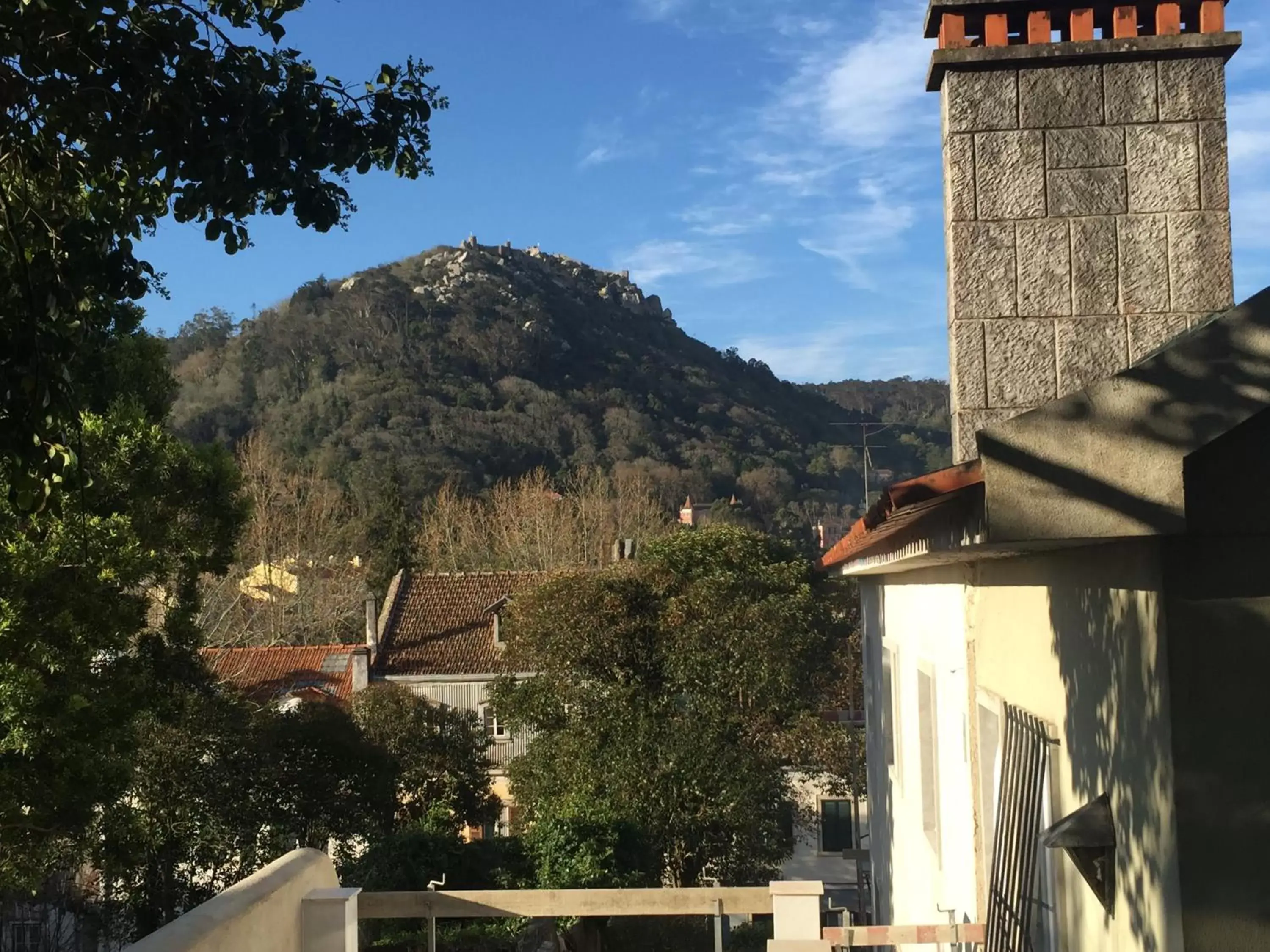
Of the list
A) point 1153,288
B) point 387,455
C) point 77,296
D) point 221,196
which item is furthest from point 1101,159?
point 387,455

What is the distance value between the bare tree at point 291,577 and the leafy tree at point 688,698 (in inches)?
745

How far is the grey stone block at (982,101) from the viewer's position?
5.96m

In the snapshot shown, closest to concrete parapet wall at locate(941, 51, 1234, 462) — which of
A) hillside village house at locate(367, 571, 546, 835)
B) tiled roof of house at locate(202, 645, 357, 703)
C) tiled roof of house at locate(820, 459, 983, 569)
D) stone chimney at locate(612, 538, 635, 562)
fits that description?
tiled roof of house at locate(820, 459, 983, 569)

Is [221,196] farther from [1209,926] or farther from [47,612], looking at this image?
[47,612]

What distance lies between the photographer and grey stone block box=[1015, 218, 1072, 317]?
5.82m

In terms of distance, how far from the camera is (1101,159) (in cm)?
589

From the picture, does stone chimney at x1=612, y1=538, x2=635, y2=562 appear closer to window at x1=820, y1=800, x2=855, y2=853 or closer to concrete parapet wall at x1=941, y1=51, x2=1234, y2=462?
window at x1=820, y1=800, x2=855, y2=853

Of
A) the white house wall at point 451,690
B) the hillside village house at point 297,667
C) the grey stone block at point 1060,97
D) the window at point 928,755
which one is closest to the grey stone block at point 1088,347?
the grey stone block at point 1060,97

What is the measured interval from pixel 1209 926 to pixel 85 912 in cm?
1896

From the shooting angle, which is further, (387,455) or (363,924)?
(387,455)

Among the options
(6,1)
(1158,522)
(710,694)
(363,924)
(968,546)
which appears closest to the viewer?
(1158,522)

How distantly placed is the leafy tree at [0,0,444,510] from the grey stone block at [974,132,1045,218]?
2825mm

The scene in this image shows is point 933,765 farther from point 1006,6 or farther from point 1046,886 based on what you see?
point 1006,6

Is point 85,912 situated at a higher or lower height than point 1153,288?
lower
